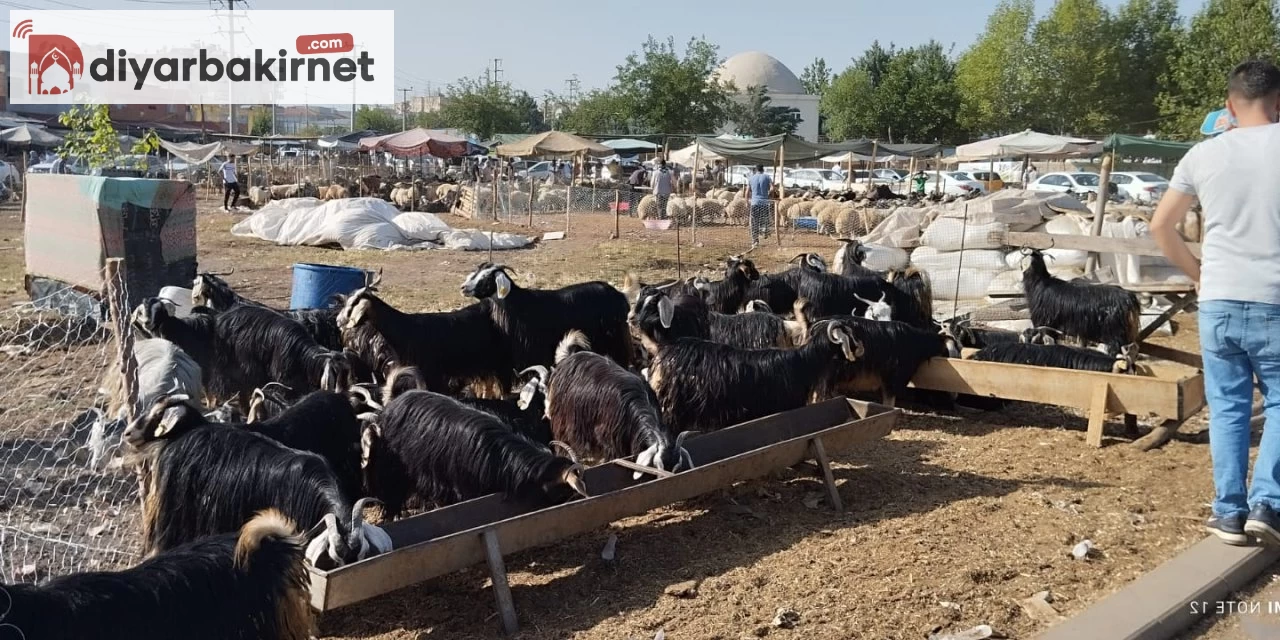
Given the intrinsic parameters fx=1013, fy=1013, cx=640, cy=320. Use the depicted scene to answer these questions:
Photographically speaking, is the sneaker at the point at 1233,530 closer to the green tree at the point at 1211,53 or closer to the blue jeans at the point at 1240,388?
the blue jeans at the point at 1240,388

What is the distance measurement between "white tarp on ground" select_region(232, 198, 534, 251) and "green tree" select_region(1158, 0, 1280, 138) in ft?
81.8

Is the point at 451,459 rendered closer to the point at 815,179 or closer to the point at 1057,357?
the point at 1057,357

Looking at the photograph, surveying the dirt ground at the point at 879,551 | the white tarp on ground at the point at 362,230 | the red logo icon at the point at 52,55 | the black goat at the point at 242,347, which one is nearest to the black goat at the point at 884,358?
the dirt ground at the point at 879,551

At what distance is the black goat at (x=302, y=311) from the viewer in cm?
710

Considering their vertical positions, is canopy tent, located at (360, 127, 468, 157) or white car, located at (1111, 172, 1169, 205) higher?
canopy tent, located at (360, 127, 468, 157)

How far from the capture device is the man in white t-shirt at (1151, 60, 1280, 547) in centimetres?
392

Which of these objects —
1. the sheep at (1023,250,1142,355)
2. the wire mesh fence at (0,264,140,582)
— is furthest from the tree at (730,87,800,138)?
the wire mesh fence at (0,264,140,582)

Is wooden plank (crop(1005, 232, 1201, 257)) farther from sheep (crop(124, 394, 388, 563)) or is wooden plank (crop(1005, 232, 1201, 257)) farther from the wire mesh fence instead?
the wire mesh fence

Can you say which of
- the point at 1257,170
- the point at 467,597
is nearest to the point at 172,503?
the point at 467,597

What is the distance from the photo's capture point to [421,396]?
5133mm

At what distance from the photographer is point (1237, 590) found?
157 inches

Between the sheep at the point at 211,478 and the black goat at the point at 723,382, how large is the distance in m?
2.80

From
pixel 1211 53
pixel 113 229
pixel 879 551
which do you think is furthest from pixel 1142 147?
pixel 879 551

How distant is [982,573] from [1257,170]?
197 cm
